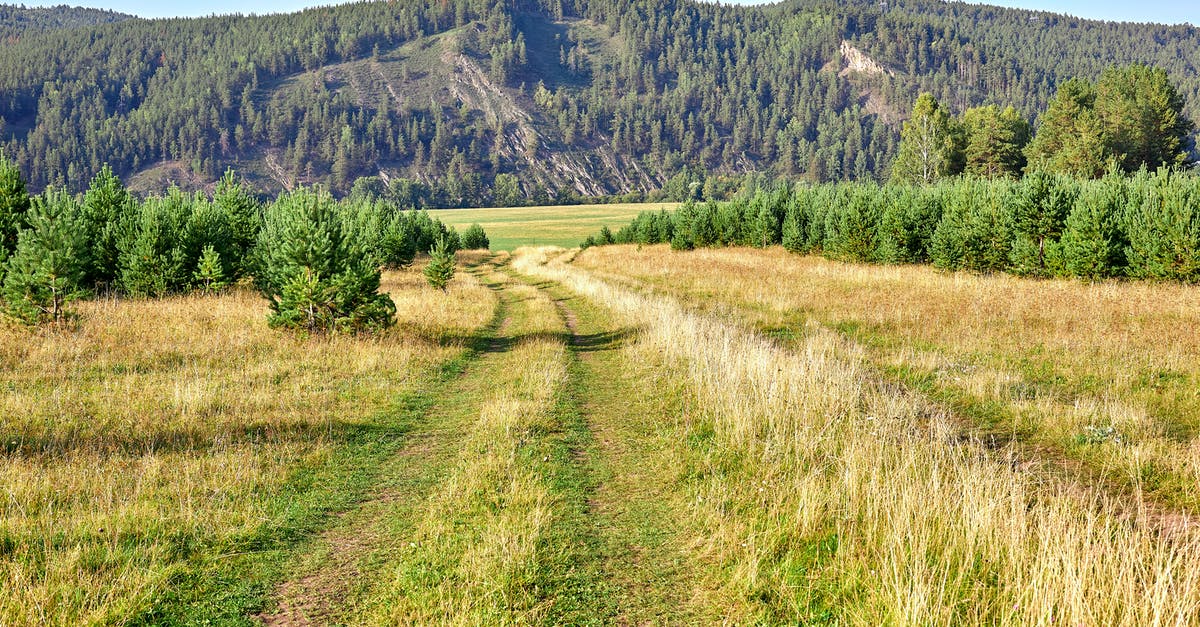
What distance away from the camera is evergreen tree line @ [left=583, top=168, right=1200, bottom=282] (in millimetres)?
23094

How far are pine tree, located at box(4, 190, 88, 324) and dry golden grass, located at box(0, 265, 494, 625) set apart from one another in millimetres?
587

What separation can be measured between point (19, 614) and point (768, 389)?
876 centimetres

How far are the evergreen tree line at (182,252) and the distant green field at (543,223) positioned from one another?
209ft

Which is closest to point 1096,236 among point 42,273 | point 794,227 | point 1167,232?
point 1167,232

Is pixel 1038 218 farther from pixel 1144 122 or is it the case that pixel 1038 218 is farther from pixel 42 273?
pixel 1144 122

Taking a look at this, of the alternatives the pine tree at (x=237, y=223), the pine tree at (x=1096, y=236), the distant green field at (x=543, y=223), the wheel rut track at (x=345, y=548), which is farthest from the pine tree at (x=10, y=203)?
the distant green field at (x=543, y=223)

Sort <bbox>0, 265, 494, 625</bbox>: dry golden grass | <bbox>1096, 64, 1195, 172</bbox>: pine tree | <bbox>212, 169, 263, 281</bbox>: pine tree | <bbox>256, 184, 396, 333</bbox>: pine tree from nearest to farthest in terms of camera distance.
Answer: <bbox>0, 265, 494, 625</bbox>: dry golden grass < <bbox>256, 184, 396, 333</bbox>: pine tree < <bbox>212, 169, 263, 281</bbox>: pine tree < <bbox>1096, 64, 1195, 172</bbox>: pine tree

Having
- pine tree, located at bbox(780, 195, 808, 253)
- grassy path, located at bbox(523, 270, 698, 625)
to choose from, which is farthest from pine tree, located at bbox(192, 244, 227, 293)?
pine tree, located at bbox(780, 195, 808, 253)

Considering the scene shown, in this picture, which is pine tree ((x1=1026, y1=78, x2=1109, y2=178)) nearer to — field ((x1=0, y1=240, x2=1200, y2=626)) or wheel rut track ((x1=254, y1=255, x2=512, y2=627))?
field ((x1=0, y1=240, x2=1200, y2=626))

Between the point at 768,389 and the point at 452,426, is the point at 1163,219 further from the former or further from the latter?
the point at 452,426

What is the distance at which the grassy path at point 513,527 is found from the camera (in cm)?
504

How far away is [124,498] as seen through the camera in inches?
265

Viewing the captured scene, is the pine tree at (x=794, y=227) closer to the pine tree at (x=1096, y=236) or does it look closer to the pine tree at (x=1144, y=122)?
the pine tree at (x=1096, y=236)

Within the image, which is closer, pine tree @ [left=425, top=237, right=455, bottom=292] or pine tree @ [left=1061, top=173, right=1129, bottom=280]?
pine tree @ [left=1061, top=173, right=1129, bottom=280]
